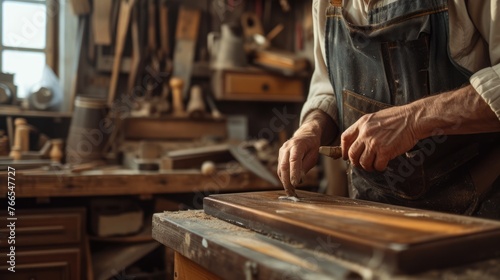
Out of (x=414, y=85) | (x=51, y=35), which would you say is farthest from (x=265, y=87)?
(x=414, y=85)

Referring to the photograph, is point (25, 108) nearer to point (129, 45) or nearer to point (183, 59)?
point (129, 45)

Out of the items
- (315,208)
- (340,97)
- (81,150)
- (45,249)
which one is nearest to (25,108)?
(81,150)

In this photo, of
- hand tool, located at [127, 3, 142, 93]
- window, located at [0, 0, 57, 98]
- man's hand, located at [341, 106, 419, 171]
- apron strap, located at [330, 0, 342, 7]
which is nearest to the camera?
man's hand, located at [341, 106, 419, 171]

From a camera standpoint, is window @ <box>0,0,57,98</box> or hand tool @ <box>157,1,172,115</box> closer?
window @ <box>0,0,57,98</box>

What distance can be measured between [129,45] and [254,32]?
862 mm

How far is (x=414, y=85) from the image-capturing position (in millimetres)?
1359

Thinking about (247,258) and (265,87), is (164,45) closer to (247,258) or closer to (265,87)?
(265,87)

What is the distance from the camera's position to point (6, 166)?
93.4 inches

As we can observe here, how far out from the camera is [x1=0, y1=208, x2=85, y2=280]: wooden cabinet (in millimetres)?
2342

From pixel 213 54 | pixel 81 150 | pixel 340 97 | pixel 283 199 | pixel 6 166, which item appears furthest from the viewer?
pixel 213 54

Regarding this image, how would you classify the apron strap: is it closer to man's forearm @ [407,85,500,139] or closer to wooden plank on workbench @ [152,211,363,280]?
man's forearm @ [407,85,500,139]

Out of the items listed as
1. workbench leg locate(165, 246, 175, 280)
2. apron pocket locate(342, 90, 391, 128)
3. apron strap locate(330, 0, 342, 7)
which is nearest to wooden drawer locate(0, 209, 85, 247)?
workbench leg locate(165, 246, 175, 280)

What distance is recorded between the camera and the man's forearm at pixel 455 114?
112 centimetres

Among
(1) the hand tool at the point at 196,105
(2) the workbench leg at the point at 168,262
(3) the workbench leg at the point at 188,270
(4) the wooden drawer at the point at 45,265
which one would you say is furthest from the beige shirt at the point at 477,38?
(1) the hand tool at the point at 196,105
